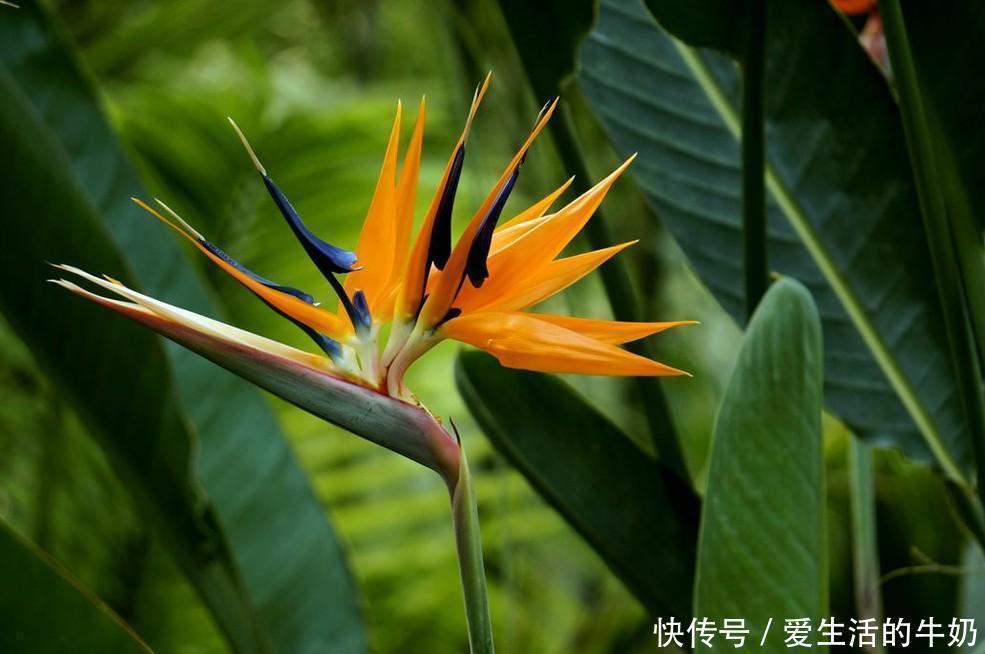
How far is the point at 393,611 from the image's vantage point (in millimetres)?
1253

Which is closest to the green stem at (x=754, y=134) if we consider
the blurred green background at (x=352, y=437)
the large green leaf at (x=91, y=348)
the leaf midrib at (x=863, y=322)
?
the leaf midrib at (x=863, y=322)

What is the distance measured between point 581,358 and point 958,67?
0.30 metres

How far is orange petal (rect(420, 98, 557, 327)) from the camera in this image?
284mm

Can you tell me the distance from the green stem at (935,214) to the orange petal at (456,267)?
17 cm

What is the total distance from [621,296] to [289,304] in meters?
0.23

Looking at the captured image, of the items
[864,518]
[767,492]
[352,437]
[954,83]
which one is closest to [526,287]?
[767,492]

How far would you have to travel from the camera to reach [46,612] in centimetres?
36

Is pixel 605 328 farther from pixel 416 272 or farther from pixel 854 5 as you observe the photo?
pixel 854 5

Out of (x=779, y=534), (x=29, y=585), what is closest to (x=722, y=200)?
(x=779, y=534)

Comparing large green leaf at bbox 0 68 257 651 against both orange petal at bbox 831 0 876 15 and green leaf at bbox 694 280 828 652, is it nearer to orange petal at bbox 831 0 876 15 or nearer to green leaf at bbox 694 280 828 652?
green leaf at bbox 694 280 828 652

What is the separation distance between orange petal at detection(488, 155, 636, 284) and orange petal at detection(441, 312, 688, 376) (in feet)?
0.05

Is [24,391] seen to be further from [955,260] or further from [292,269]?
[955,260]

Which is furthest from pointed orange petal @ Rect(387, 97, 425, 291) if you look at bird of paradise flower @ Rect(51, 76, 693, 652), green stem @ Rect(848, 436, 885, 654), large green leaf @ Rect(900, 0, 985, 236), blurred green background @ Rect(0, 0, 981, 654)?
blurred green background @ Rect(0, 0, 981, 654)

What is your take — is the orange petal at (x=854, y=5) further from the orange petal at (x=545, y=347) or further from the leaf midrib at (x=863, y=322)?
the orange petal at (x=545, y=347)
